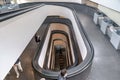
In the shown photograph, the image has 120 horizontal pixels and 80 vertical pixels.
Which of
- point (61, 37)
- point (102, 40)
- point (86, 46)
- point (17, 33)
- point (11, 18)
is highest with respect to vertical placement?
point (11, 18)

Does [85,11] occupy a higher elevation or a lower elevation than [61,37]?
higher

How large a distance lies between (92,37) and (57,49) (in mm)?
6926

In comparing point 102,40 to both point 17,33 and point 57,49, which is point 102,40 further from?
point 57,49

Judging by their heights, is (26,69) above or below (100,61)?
below

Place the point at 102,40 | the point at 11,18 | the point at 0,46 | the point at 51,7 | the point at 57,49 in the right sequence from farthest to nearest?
the point at 57,49 < the point at 51,7 < the point at 102,40 < the point at 11,18 < the point at 0,46

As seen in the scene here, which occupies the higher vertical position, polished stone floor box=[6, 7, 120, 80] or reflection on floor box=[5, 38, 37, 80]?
polished stone floor box=[6, 7, 120, 80]

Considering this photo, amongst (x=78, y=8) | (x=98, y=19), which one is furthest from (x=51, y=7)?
(x=98, y=19)

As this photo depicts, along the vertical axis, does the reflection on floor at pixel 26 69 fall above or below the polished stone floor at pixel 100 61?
below

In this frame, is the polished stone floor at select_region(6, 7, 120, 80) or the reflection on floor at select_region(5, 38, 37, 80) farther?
the reflection on floor at select_region(5, 38, 37, 80)

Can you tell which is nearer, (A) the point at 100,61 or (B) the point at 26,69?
(A) the point at 100,61

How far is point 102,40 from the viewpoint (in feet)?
19.3

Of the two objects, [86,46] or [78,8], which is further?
[78,8]

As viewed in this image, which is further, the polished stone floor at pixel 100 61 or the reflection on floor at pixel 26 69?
the reflection on floor at pixel 26 69

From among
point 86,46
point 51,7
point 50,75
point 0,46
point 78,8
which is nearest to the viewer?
point 0,46
